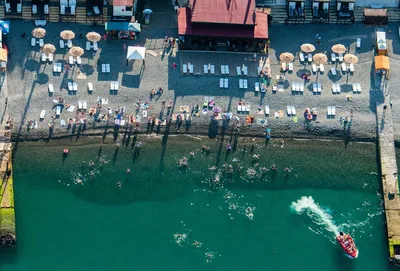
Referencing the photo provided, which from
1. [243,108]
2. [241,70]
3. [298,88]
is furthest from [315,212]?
[241,70]

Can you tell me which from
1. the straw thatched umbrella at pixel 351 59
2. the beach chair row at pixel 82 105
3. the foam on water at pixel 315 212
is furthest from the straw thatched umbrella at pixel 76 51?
the straw thatched umbrella at pixel 351 59

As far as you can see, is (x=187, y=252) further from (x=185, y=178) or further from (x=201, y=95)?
(x=201, y=95)

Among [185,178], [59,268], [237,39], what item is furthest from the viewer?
[237,39]

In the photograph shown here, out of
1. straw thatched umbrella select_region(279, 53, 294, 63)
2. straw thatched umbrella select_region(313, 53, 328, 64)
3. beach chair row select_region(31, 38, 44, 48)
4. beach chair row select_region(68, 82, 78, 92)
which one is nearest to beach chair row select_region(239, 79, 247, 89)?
straw thatched umbrella select_region(279, 53, 294, 63)

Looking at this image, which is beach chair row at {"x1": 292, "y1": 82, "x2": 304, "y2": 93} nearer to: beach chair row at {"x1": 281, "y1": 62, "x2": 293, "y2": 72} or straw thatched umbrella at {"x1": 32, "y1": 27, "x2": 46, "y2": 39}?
beach chair row at {"x1": 281, "y1": 62, "x2": 293, "y2": 72}

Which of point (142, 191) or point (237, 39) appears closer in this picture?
point (142, 191)

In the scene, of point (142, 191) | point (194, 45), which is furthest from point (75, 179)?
point (194, 45)

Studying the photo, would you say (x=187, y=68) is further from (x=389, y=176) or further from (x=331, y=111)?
(x=389, y=176)
